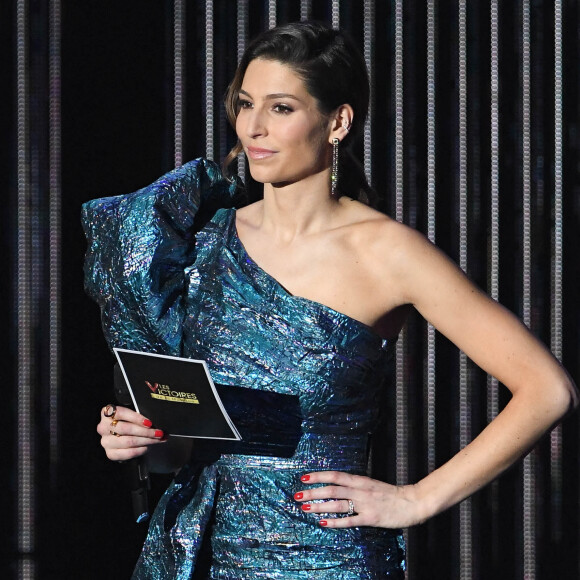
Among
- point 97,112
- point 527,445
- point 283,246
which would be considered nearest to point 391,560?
point 527,445

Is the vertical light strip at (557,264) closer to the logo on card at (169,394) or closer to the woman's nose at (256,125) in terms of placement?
the woman's nose at (256,125)

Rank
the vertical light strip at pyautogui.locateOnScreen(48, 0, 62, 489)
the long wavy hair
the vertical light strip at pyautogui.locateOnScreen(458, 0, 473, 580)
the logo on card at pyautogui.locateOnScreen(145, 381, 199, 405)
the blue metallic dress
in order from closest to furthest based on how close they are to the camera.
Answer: the logo on card at pyautogui.locateOnScreen(145, 381, 199, 405)
the blue metallic dress
the long wavy hair
the vertical light strip at pyautogui.locateOnScreen(48, 0, 62, 489)
the vertical light strip at pyautogui.locateOnScreen(458, 0, 473, 580)

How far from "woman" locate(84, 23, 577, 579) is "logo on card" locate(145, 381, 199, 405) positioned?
0.10m

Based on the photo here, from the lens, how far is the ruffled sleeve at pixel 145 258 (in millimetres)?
1762

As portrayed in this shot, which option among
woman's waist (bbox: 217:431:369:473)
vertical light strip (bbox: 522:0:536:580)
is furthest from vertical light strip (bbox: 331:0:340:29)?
woman's waist (bbox: 217:431:369:473)

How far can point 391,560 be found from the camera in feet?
5.64

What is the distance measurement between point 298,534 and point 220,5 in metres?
1.58

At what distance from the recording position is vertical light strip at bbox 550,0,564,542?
280 centimetres

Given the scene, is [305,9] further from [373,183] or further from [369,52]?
[373,183]

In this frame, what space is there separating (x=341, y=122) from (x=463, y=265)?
1.05 metres

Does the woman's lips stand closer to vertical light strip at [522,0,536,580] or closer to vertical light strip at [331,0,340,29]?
vertical light strip at [331,0,340,29]

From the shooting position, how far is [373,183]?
279cm

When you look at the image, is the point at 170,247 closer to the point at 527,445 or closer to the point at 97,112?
the point at 527,445

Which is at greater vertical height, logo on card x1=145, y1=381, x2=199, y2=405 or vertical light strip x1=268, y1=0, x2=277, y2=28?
vertical light strip x1=268, y1=0, x2=277, y2=28
